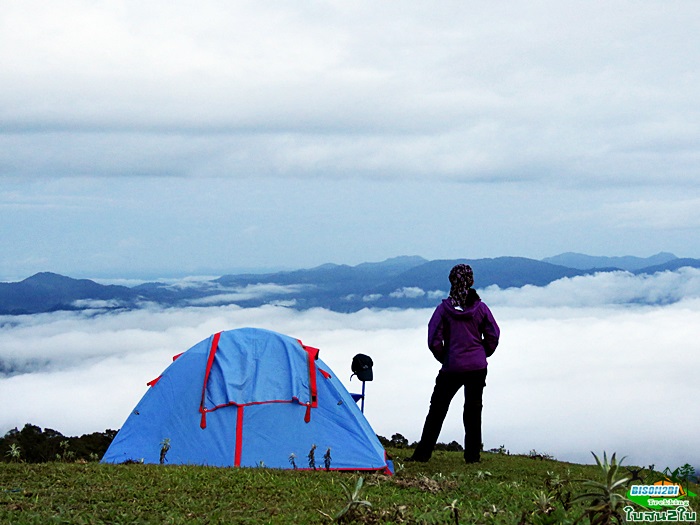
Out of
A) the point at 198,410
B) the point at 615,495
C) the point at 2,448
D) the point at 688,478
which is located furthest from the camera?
the point at 2,448

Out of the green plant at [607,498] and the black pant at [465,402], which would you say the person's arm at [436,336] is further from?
the green plant at [607,498]

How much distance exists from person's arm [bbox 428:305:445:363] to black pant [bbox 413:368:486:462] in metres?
0.36

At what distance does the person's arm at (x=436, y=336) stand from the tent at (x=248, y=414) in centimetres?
160

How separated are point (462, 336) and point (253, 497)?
5.46 metres

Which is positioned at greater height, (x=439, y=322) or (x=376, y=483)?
(x=439, y=322)

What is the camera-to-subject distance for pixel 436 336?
1398cm

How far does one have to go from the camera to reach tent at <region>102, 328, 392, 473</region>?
12.9 metres

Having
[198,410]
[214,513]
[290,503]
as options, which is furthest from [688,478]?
[198,410]

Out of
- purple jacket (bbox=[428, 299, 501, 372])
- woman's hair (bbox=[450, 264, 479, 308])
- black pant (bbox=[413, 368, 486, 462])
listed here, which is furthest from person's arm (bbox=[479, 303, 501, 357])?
black pant (bbox=[413, 368, 486, 462])

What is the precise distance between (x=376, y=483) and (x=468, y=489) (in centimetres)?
109

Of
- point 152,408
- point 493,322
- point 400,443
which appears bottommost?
point 400,443

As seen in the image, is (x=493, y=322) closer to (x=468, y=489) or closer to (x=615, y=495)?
(x=468, y=489)

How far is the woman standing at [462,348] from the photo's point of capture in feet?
45.4

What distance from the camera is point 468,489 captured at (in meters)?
10.1
